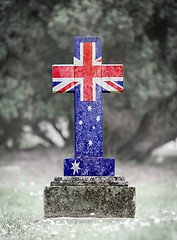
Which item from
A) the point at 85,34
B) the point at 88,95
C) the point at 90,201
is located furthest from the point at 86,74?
the point at 85,34

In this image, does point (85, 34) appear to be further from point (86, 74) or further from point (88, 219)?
point (88, 219)

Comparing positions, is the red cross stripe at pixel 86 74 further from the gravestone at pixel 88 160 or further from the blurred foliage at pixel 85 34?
the blurred foliage at pixel 85 34

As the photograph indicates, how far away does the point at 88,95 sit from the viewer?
5031mm

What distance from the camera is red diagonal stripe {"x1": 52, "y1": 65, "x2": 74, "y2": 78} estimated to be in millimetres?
5098

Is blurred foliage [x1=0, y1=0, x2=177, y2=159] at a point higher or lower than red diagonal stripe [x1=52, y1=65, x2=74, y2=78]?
higher

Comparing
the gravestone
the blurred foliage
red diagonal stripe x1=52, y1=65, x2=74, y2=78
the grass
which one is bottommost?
the grass

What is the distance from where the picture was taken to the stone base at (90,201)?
15.0 feet

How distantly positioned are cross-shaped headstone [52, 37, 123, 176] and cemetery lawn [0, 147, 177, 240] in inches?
30.9

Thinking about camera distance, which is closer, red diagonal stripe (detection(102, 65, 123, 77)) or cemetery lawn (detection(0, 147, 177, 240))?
cemetery lawn (detection(0, 147, 177, 240))

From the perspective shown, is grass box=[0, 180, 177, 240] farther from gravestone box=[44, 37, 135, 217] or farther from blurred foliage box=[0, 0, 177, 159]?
blurred foliage box=[0, 0, 177, 159]

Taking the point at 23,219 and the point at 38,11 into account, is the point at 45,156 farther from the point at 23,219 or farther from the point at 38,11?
the point at 23,219

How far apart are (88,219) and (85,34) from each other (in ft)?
21.1

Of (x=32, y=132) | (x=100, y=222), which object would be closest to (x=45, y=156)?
(x=32, y=132)

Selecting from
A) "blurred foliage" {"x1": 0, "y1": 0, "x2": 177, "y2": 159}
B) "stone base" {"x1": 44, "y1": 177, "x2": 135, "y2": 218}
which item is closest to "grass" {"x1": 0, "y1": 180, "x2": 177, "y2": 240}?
"stone base" {"x1": 44, "y1": 177, "x2": 135, "y2": 218}
